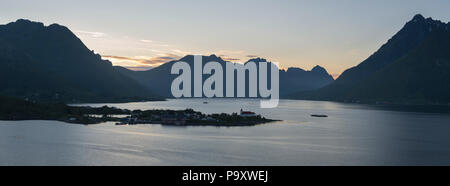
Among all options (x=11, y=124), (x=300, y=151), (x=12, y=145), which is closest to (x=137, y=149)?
(x=12, y=145)

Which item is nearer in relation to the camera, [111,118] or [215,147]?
[215,147]

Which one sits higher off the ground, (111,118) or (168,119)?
(168,119)

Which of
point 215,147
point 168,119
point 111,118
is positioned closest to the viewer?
point 215,147

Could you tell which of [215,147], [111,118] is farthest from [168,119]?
[215,147]

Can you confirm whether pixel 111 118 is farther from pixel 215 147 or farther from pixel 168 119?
pixel 215 147

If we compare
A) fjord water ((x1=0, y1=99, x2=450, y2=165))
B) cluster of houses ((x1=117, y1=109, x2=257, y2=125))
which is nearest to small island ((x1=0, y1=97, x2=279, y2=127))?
cluster of houses ((x1=117, y1=109, x2=257, y2=125))

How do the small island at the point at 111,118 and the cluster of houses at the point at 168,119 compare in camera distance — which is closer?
the cluster of houses at the point at 168,119

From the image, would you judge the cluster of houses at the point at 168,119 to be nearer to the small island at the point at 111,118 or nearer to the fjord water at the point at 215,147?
the small island at the point at 111,118

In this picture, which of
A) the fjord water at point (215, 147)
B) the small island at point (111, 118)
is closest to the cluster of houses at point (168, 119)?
the small island at point (111, 118)

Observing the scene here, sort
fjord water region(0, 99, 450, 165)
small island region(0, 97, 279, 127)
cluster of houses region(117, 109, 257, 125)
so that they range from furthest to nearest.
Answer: small island region(0, 97, 279, 127) < cluster of houses region(117, 109, 257, 125) < fjord water region(0, 99, 450, 165)

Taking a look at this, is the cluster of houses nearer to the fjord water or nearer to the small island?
the small island

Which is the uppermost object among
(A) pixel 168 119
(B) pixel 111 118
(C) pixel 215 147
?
(A) pixel 168 119
